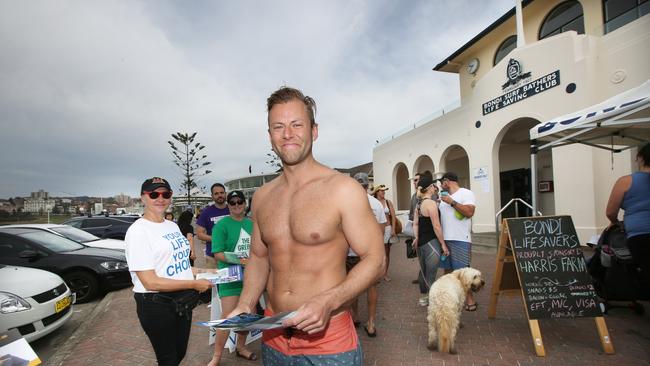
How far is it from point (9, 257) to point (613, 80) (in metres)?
13.8

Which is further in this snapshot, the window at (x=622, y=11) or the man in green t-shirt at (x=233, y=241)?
the window at (x=622, y=11)

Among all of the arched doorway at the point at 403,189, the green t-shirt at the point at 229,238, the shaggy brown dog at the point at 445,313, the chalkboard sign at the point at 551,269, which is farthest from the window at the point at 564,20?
the green t-shirt at the point at 229,238

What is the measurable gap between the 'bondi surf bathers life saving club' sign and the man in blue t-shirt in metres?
9.35

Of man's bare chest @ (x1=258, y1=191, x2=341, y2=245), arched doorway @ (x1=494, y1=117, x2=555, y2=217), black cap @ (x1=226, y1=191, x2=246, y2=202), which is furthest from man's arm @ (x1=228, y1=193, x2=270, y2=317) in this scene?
arched doorway @ (x1=494, y1=117, x2=555, y2=217)

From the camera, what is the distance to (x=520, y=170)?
13516 millimetres

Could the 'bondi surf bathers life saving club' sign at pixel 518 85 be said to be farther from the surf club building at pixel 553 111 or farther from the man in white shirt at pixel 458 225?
the man in white shirt at pixel 458 225

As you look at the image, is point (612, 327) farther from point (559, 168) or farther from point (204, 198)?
point (204, 198)

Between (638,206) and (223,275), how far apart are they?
422 cm

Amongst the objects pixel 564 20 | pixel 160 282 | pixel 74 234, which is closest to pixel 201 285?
pixel 160 282

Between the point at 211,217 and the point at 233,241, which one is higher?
the point at 211,217

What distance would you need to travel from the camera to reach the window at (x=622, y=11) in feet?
29.2

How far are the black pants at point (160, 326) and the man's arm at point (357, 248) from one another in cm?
166

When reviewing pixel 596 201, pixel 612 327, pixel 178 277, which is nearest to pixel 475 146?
pixel 596 201

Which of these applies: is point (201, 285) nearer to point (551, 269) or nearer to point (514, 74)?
point (551, 269)
